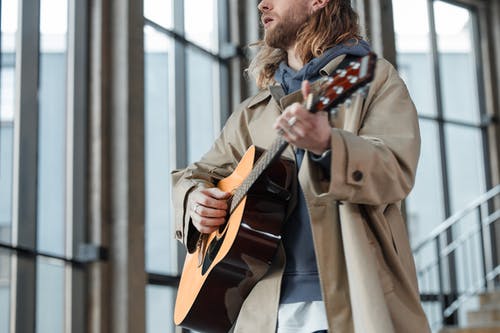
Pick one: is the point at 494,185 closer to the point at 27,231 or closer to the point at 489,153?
the point at 489,153

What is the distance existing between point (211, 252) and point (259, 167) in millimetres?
311

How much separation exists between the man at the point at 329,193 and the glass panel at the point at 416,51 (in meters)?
7.05

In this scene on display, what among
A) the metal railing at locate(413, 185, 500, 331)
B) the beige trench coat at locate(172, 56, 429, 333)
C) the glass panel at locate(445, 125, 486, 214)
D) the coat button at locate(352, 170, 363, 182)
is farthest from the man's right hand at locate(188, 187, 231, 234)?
the glass panel at locate(445, 125, 486, 214)

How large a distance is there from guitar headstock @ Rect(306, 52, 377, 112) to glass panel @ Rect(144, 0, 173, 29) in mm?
4564

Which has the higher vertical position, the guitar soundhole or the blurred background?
the blurred background

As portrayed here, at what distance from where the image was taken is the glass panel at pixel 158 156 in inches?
243

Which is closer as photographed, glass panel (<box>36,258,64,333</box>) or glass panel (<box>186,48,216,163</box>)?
glass panel (<box>36,258,64,333</box>)

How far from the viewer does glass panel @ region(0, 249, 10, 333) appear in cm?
498

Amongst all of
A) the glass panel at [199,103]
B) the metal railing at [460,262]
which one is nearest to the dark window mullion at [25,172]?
the glass panel at [199,103]

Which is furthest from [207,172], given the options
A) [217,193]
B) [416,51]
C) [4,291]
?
[416,51]

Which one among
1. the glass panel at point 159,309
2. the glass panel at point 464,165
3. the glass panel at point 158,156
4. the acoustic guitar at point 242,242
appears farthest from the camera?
the glass panel at point 464,165

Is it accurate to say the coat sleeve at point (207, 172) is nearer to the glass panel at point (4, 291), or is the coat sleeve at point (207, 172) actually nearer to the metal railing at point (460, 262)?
the glass panel at point (4, 291)

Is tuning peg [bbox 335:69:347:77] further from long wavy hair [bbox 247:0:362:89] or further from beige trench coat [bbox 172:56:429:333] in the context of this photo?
long wavy hair [bbox 247:0:362:89]

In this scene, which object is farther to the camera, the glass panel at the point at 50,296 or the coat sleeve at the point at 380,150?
the glass panel at the point at 50,296
